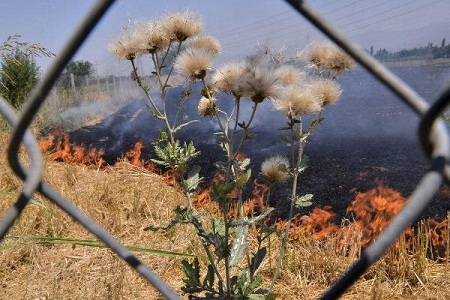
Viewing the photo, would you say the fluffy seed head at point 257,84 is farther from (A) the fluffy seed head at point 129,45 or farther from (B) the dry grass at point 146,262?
(B) the dry grass at point 146,262

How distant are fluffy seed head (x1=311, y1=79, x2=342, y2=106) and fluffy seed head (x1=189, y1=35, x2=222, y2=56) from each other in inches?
9.1

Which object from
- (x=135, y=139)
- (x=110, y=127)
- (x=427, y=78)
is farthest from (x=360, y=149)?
(x=427, y=78)

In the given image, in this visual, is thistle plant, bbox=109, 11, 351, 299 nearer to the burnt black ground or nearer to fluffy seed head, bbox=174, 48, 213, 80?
fluffy seed head, bbox=174, 48, 213, 80

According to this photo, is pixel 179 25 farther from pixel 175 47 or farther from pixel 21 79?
pixel 21 79

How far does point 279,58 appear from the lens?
98 cm

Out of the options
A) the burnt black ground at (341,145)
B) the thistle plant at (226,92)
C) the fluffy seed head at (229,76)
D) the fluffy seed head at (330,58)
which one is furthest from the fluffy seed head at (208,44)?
the burnt black ground at (341,145)

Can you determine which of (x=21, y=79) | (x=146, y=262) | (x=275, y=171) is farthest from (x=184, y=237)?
(x=21, y=79)

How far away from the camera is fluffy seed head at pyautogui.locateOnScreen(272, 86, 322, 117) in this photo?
946 millimetres

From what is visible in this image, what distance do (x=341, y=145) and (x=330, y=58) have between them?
3.69 m

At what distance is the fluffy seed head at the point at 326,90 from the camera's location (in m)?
1.02

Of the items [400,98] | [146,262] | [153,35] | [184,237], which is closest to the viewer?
[400,98]

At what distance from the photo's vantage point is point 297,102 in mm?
954

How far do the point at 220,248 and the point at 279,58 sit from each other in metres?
0.42

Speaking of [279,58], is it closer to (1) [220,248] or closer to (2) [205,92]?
(2) [205,92]
